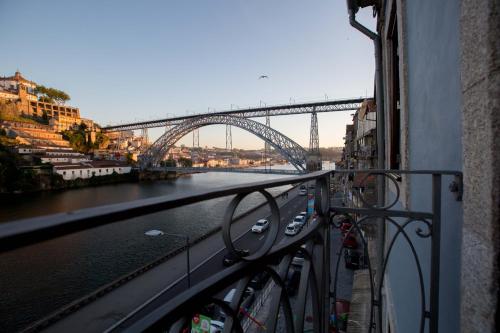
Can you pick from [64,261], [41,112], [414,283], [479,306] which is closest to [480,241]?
[479,306]

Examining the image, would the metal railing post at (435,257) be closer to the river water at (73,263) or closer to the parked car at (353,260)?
Result: the river water at (73,263)

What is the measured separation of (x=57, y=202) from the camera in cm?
1850

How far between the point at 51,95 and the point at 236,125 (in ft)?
146

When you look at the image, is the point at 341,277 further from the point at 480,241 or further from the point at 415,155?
the point at 480,241

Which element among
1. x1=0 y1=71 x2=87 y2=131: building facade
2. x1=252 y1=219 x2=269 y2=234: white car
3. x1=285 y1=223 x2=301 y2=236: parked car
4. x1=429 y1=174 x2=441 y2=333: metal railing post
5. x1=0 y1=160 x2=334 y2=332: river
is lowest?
x1=0 y1=160 x2=334 y2=332: river

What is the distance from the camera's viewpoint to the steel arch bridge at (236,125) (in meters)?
25.1

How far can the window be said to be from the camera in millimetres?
2404

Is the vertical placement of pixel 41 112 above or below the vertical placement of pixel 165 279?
above

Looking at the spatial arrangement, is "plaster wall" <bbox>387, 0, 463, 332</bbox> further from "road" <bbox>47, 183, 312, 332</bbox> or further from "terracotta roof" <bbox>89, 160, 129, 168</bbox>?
"terracotta roof" <bbox>89, 160, 129, 168</bbox>

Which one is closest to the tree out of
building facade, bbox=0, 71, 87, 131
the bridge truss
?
building facade, bbox=0, 71, 87, 131

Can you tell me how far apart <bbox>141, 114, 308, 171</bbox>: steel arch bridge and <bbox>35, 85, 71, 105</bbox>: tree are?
28366mm

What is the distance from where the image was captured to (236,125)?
94.6ft

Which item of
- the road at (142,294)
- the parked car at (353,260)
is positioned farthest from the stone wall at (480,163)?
the parked car at (353,260)

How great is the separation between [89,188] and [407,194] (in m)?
30.1
